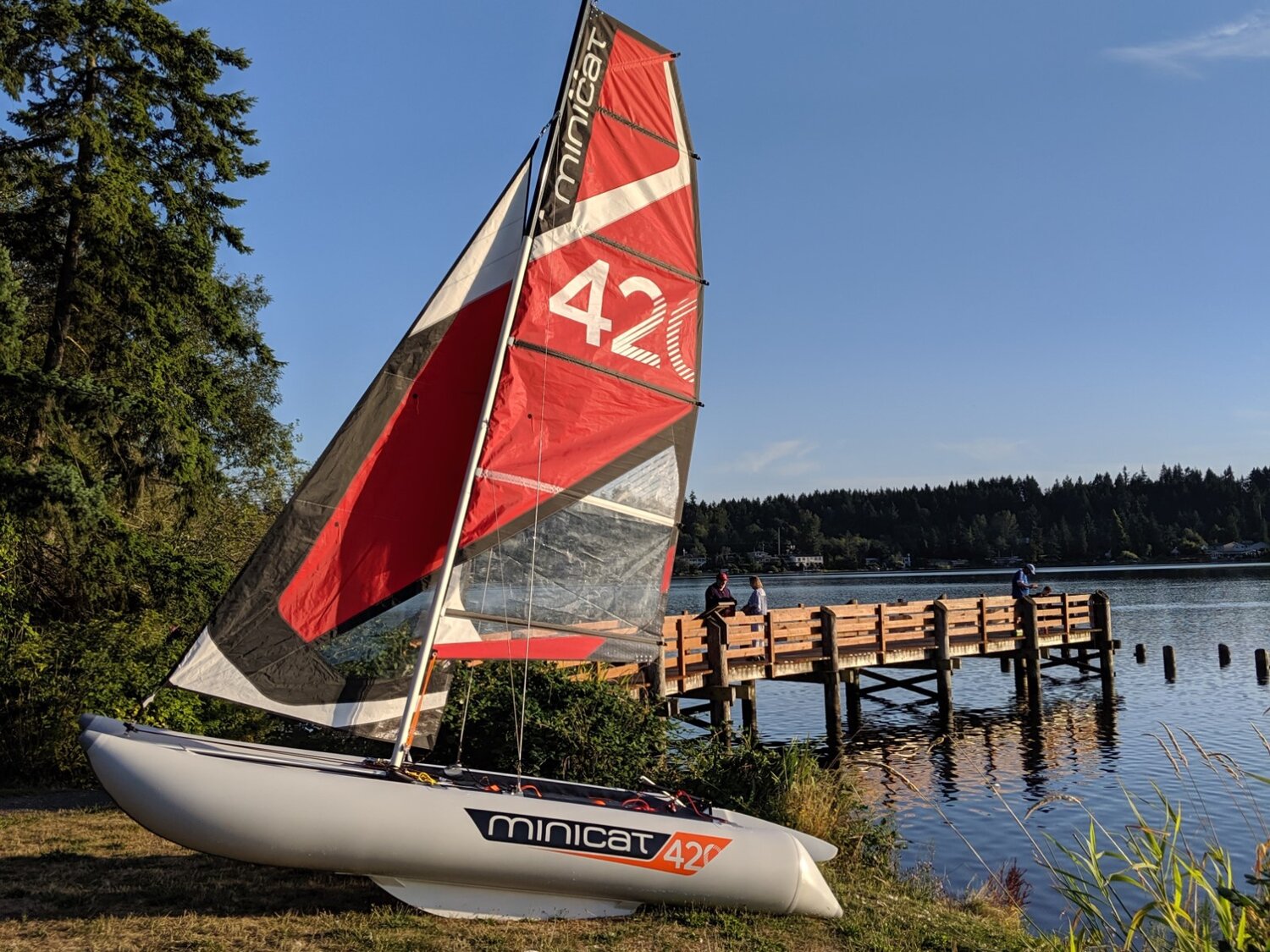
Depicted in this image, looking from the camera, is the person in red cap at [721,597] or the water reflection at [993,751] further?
the person in red cap at [721,597]

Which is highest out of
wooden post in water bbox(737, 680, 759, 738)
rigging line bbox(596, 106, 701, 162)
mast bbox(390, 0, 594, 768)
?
rigging line bbox(596, 106, 701, 162)

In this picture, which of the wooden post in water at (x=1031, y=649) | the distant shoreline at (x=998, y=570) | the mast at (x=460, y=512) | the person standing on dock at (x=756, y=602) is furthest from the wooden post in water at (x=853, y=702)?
the distant shoreline at (x=998, y=570)

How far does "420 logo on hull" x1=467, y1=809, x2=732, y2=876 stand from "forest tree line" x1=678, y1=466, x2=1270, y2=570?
432 ft

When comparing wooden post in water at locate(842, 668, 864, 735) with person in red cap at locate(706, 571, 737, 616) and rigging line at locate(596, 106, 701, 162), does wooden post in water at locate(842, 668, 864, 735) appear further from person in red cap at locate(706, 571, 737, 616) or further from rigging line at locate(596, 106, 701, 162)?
rigging line at locate(596, 106, 701, 162)

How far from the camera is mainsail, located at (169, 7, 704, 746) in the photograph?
23.9 feet

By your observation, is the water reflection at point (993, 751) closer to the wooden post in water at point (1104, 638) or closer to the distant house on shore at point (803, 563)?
the wooden post in water at point (1104, 638)

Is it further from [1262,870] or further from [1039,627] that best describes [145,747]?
[1039,627]

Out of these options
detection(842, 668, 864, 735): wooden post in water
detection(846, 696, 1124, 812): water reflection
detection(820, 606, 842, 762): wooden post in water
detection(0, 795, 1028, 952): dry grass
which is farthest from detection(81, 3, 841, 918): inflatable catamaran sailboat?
detection(842, 668, 864, 735): wooden post in water

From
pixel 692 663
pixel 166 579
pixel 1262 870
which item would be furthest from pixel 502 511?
pixel 692 663

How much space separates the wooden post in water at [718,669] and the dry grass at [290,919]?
378 inches

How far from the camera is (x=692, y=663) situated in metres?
18.3

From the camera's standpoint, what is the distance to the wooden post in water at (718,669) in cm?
1825

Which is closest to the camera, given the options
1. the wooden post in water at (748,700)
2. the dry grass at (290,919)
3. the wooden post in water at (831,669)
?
the dry grass at (290,919)

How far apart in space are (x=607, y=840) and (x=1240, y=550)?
161533 millimetres
